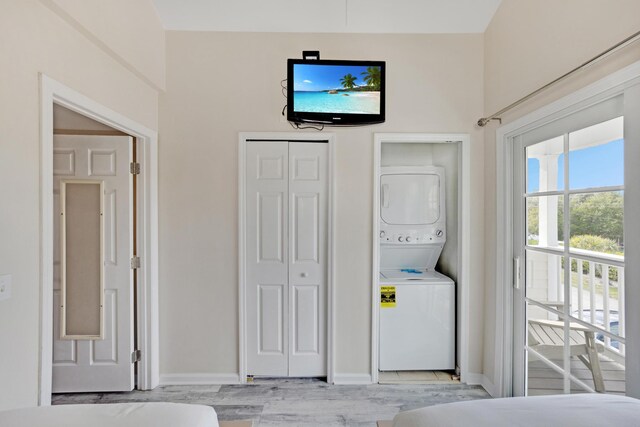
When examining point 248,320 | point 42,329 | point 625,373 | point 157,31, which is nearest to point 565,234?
point 625,373

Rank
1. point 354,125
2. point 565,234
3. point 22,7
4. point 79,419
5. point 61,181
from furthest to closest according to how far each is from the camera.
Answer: point 354,125 → point 61,181 → point 565,234 → point 22,7 → point 79,419

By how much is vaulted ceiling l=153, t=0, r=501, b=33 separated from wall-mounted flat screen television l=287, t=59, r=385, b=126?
0.39 meters

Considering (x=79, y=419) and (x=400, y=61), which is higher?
(x=400, y=61)

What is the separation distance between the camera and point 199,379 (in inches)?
98.5

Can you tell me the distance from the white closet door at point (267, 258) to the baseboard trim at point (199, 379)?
176 mm

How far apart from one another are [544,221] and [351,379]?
1.84 m

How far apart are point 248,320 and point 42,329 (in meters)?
1.36

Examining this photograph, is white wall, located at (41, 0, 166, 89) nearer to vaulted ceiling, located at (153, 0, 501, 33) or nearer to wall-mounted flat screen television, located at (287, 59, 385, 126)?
vaulted ceiling, located at (153, 0, 501, 33)

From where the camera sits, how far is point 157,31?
236cm

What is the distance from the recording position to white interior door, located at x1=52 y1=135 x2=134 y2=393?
232cm

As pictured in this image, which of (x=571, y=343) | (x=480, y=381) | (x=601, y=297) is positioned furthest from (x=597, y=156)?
(x=480, y=381)

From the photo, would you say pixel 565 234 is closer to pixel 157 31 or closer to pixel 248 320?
pixel 248 320

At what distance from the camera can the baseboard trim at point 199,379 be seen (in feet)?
8.20

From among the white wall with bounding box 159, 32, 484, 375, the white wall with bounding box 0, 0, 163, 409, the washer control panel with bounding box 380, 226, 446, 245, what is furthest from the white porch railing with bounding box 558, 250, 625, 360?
the white wall with bounding box 0, 0, 163, 409
